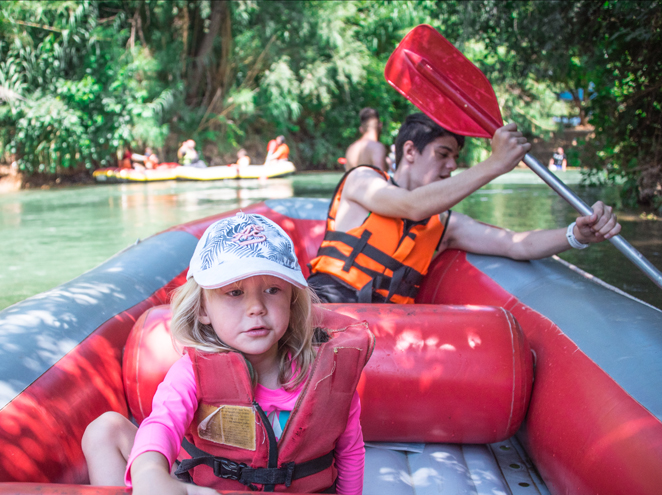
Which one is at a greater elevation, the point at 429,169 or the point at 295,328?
the point at 429,169

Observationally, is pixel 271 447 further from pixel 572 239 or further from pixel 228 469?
pixel 572 239

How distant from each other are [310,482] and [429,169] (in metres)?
1.41

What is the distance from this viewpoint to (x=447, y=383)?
167 centimetres

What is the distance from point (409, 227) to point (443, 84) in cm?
62

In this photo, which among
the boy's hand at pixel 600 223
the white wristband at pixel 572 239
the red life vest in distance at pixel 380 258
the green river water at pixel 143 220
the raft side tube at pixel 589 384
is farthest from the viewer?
the green river water at pixel 143 220

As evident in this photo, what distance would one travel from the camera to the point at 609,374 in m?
1.41

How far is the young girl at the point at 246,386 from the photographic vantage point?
3.83ft

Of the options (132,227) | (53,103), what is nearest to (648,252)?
(132,227)

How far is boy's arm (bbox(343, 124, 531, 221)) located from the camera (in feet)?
6.51

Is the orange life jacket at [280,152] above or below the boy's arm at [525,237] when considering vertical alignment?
above

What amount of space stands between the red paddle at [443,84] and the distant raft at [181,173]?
12.0 metres

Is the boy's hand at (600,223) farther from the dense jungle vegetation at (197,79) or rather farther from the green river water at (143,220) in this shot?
the dense jungle vegetation at (197,79)

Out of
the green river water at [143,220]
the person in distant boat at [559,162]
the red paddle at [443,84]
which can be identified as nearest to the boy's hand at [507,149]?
the red paddle at [443,84]

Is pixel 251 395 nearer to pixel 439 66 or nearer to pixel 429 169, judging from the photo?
pixel 429 169
